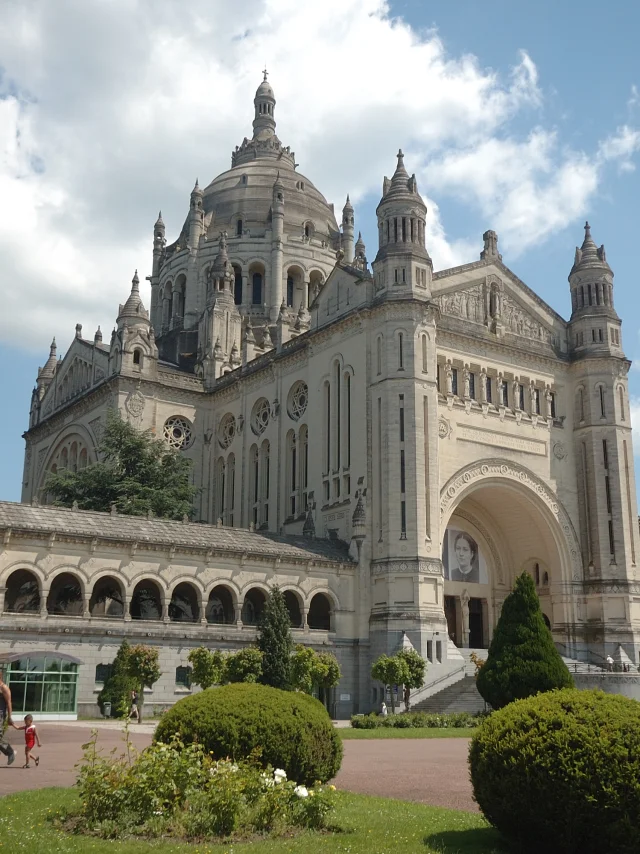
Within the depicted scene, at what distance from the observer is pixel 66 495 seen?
56500 millimetres

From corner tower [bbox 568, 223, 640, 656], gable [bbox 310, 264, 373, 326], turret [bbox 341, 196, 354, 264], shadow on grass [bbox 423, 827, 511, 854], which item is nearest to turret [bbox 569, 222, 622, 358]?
corner tower [bbox 568, 223, 640, 656]

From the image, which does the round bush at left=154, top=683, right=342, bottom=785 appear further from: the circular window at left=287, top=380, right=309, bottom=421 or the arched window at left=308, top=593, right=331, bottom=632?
the circular window at left=287, top=380, right=309, bottom=421

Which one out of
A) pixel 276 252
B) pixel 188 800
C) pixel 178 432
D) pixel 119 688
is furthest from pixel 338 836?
pixel 276 252

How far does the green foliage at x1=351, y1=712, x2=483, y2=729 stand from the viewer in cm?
3812

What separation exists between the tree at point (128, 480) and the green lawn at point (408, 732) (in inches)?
865

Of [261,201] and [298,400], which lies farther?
[261,201]

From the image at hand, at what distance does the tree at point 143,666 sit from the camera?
38.9m

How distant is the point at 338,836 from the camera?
43.9 feet

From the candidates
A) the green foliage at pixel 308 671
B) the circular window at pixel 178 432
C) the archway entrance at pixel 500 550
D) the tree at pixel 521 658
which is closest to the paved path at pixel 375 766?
the tree at pixel 521 658

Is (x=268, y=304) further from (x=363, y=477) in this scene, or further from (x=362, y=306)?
(x=363, y=477)

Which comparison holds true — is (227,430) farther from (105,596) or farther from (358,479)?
(105,596)

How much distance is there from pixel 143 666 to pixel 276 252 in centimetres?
4608

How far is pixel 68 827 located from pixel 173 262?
241 ft

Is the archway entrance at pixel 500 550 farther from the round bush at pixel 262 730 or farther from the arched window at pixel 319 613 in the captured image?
the round bush at pixel 262 730
